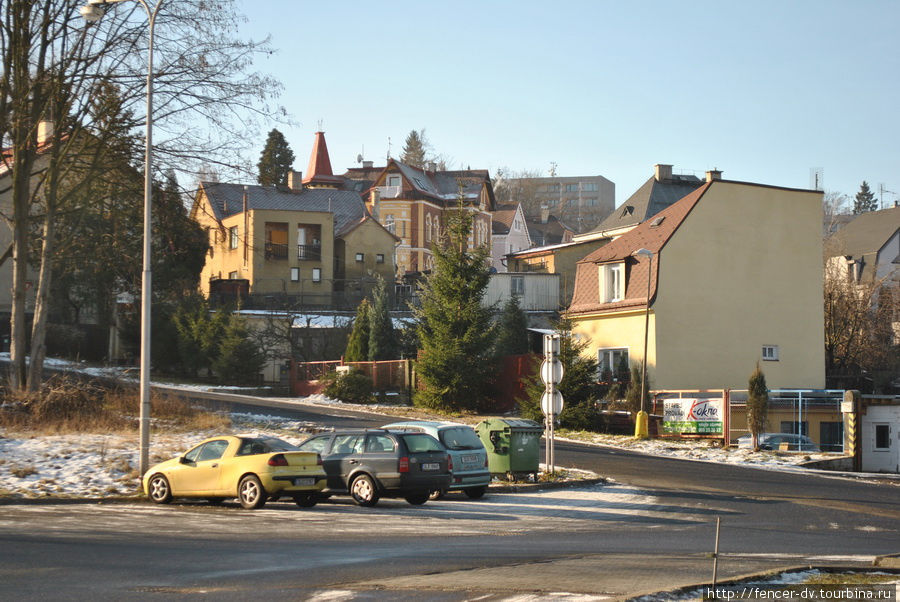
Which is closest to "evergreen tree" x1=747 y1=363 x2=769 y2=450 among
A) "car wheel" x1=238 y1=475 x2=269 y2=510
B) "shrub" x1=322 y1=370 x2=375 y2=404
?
"car wheel" x1=238 y1=475 x2=269 y2=510

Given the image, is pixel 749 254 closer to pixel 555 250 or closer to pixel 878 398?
pixel 878 398

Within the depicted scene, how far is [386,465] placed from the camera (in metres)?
19.2

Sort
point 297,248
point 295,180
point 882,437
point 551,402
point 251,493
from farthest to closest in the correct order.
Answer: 1. point 295,180
2. point 297,248
3. point 882,437
4. point 551,402
5. point 251,493

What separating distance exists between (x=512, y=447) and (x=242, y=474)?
22.5 ft

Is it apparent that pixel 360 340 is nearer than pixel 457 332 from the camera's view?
No

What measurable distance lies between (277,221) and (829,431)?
42.2 metres

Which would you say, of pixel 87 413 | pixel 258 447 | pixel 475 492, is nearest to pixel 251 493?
pixel 258 447

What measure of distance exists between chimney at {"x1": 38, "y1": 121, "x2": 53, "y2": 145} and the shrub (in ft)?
67.9

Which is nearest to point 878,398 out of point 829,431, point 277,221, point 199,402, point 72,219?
point 829,431

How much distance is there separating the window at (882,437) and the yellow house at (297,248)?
37.2m

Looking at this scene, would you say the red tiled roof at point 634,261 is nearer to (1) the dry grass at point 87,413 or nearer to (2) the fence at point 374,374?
(2) the fence at point 374,374

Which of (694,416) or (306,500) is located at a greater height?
(694,416)

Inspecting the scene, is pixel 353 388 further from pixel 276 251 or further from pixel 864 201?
pixel 864 201

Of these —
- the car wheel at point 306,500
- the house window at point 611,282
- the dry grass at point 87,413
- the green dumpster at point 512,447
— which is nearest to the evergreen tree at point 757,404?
the green dumpster at point 512,447
